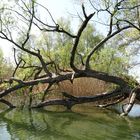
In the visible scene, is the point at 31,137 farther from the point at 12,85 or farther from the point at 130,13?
the point at 130,13

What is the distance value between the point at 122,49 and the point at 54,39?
14.3 meters

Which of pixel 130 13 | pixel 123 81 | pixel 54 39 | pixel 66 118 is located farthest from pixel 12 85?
pixel 54 39

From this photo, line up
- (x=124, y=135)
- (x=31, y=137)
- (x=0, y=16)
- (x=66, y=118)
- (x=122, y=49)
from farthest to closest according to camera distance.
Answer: (x=122, y=49), (x=0, y=16), (x=66, y=118), (x=124, y=135), (x=31, y=137)

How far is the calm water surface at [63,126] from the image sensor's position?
11305 millimetres

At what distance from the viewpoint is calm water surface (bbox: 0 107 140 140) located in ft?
37.1

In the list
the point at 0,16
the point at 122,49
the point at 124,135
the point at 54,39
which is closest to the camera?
the point at 124,135

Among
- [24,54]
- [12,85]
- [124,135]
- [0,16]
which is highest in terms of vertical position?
[0,16]

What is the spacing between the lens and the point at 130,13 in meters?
16.4

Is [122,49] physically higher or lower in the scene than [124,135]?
higher

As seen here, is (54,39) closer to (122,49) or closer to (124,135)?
(122,49)

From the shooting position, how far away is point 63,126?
13.3 m

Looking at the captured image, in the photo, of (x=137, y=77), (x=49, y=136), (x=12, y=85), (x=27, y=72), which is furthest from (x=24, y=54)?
(x=49, y=136)

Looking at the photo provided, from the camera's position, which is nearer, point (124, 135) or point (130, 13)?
point (124, 135)

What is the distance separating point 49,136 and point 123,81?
6025 millimetres
